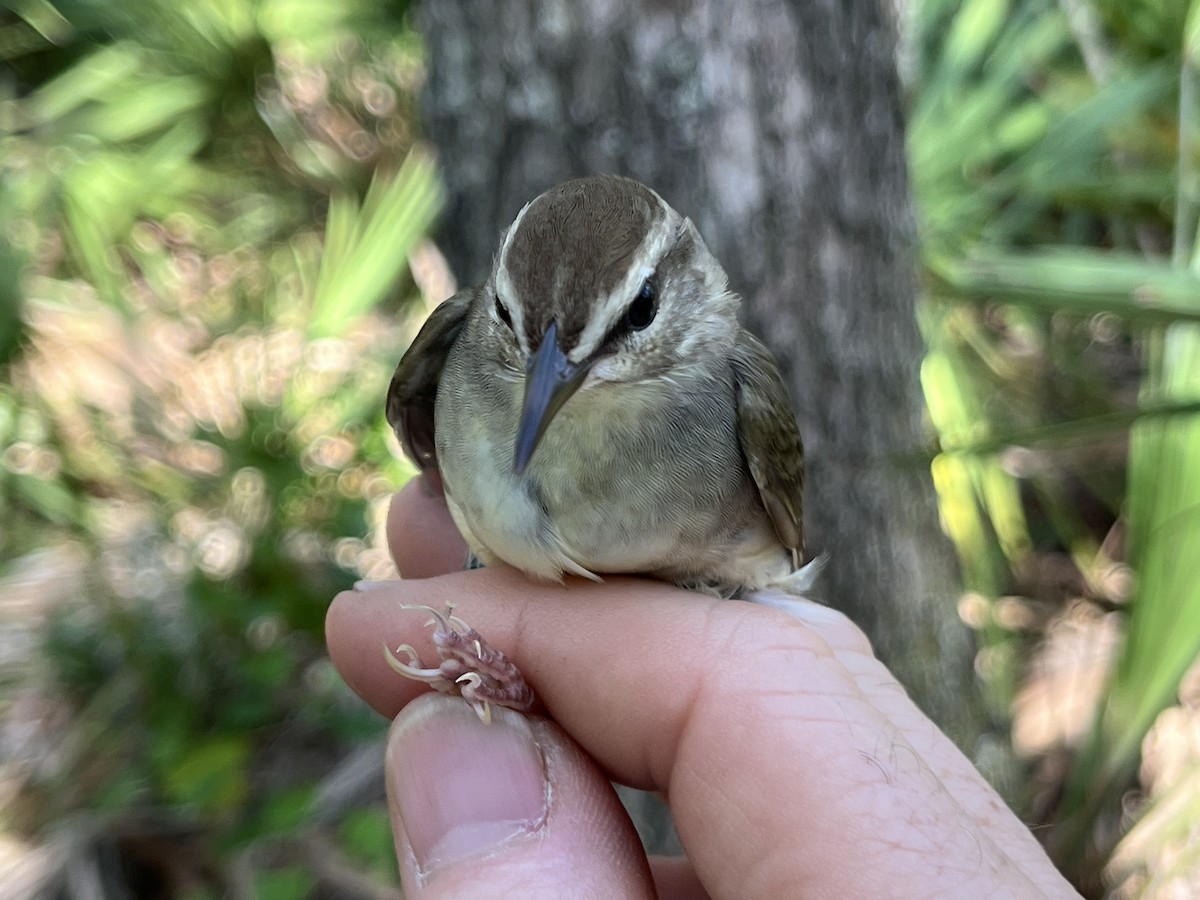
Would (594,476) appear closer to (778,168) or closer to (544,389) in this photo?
(544,389)

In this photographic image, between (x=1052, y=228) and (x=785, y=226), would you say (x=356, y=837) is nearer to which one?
(x=785, y=226)

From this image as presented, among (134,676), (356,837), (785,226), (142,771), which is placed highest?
(785,226)

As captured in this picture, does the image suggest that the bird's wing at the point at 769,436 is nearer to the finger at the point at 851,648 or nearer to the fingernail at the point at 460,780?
the finger at the point at 851,648

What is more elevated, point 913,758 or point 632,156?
point 632,156

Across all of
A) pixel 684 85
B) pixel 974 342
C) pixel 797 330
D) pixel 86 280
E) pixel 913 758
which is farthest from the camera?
pixel 86 280

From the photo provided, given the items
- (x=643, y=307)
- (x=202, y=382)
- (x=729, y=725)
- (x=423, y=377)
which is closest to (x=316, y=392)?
(x=202, y=382)

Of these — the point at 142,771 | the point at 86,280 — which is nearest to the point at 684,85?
the point at 142,771

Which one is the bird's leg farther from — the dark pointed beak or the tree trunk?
the tree trunk

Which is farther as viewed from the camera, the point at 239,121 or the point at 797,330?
the point at 239,121
